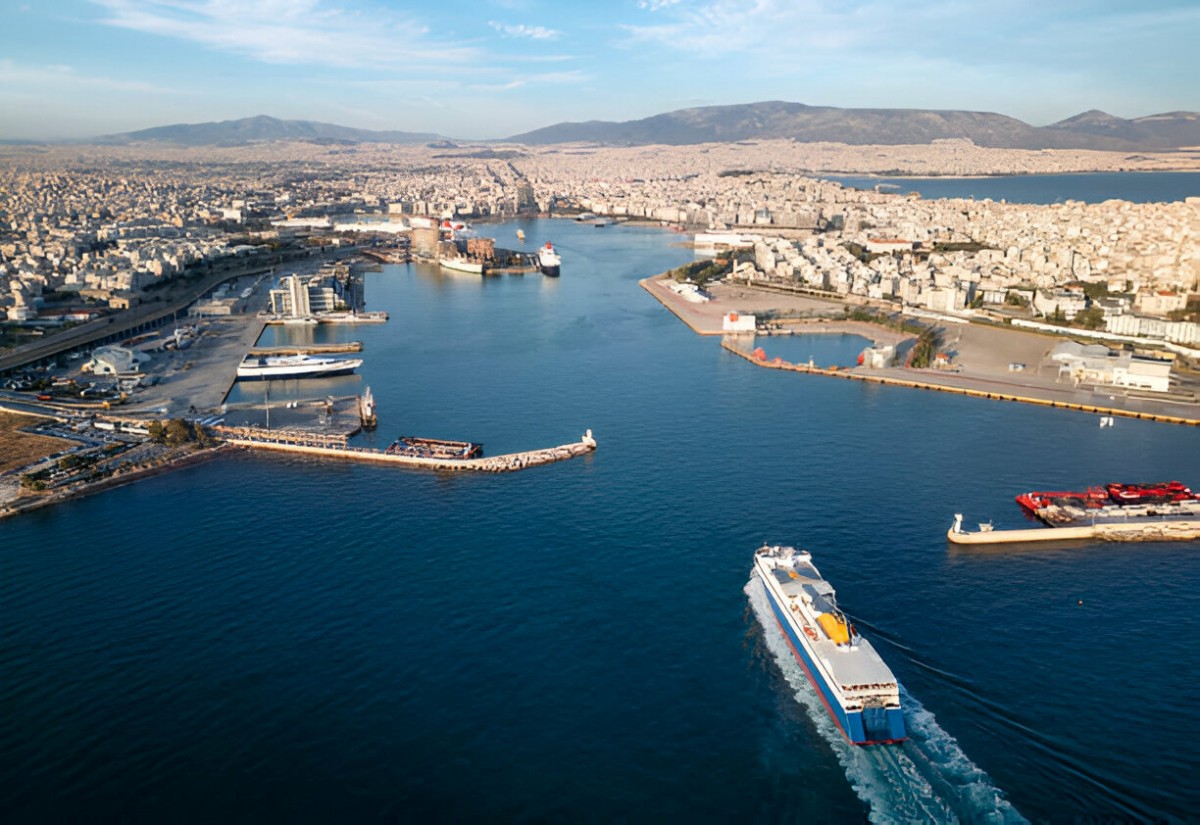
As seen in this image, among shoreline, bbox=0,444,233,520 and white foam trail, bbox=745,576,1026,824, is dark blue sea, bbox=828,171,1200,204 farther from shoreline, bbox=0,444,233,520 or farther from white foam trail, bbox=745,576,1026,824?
white foam trail, bbox=745,576,1026,824

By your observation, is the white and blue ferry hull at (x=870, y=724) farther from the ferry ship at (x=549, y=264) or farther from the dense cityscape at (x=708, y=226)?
the ferry ship at (x=549, y=264)

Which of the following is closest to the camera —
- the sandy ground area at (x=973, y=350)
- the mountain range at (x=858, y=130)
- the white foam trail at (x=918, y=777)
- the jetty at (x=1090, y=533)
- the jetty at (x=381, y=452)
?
the white foam trail at (x=918, y=777)

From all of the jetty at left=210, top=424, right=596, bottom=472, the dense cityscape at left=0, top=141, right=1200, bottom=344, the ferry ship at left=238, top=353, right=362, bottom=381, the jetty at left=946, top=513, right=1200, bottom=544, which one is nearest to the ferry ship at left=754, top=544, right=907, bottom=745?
the jetty at left=946, top=513, right=1200, bottom=544

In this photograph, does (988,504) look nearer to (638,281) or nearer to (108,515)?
(108,515)

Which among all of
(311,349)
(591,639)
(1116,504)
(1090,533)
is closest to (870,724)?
(591,639)

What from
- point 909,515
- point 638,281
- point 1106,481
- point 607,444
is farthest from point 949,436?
point 638,281

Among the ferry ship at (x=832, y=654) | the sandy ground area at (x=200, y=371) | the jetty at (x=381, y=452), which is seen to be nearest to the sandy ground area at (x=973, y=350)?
the jetty at (x=381, y=452)
